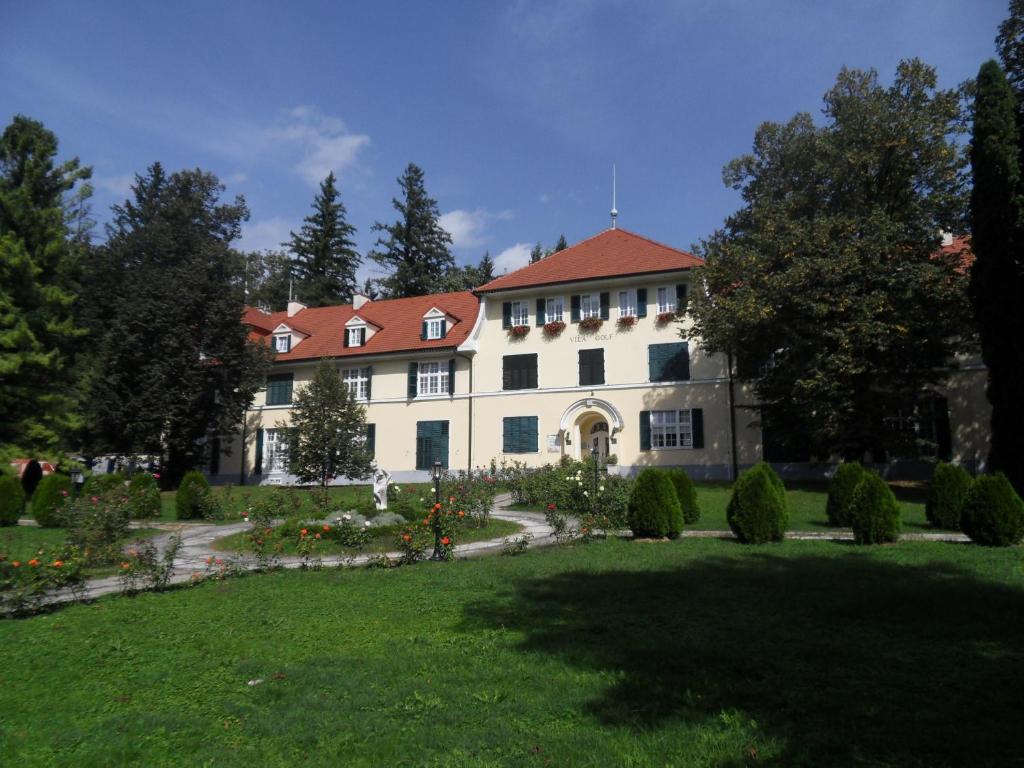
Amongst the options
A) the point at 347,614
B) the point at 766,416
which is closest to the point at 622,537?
the point at 347,614

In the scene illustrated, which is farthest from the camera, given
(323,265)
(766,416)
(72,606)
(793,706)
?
(323,265)

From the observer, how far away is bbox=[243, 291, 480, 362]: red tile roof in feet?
105

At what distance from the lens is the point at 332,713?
4418mm

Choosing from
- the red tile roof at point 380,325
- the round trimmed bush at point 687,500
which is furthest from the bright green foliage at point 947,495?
the red tile roof at point 380,325

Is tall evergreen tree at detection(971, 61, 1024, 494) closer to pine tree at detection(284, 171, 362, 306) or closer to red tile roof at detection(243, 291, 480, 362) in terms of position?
red tile roof at detection(243, 291, 480, 362)

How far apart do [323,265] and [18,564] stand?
156ft

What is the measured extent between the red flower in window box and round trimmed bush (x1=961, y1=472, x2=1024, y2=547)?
1894 centimetres

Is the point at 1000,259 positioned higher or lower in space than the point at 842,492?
higher

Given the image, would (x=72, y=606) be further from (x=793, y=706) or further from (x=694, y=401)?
(x=694, y=401)

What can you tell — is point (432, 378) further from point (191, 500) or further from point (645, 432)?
point (191, 500)

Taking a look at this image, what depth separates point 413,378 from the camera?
3147 centimetres

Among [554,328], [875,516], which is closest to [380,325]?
[554,328]

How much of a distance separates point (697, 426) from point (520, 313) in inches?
364

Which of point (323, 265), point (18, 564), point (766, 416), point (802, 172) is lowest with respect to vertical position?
point (18, 564)
